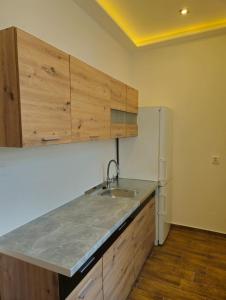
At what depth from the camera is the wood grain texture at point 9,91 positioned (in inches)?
43.0

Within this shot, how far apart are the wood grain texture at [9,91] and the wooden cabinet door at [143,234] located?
1.38 meters

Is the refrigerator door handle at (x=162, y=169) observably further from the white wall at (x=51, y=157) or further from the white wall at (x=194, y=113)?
the white wall at (x=51, y=157)

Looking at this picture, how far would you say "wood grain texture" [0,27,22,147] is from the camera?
3.59 ft

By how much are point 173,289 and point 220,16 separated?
3142 millimetres

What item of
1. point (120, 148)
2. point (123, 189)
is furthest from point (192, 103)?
point (123, 189)

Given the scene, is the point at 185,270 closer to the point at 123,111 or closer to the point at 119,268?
the point at 119,268

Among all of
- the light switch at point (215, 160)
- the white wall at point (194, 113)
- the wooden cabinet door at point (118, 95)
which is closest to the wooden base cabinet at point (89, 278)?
the wooden cabinet door at point (118, 95)

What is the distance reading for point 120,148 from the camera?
2.99 metres

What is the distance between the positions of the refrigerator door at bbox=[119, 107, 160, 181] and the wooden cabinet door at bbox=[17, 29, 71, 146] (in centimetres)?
150

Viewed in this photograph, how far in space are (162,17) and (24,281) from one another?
9.76ft

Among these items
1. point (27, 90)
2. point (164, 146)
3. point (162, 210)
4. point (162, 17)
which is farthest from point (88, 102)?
point (162, 210)

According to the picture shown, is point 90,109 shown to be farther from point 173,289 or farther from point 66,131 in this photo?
point 173,289

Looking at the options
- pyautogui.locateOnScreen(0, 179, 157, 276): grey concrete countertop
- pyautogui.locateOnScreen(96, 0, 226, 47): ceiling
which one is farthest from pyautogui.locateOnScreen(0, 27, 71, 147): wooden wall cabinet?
pyautogui.locateOnScreen(96, 0, 226, 47): ceiling

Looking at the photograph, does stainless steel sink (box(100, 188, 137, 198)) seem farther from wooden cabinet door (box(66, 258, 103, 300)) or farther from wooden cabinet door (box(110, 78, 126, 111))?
wooden cabinet door (box(66, 258, 103, 300))
